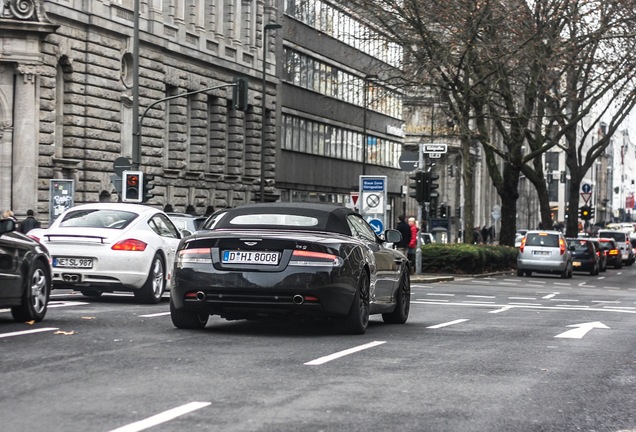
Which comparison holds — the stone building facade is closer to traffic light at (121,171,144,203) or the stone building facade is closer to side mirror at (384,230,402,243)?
traffic light at (121,171,144,203)

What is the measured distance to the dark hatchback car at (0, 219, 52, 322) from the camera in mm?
14820

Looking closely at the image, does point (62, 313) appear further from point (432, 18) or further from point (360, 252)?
point (432, 18)

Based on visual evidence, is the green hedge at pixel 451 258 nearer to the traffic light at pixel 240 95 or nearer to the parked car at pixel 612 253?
the traffic light at pixel 240 95

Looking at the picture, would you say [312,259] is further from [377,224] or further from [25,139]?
[25,139]

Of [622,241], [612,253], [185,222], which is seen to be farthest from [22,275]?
[622,241]

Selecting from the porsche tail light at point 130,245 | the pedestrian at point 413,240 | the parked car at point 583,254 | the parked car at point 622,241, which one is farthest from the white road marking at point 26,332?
the parked car at point 622,241

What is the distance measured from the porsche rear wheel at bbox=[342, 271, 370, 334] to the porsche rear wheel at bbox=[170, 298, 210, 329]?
4.99ft

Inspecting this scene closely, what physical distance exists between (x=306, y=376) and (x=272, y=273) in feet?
12.5

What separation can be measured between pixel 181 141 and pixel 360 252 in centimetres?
3892

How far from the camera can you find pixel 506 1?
43.3 m

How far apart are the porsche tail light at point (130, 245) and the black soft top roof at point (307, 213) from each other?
18.3 ft

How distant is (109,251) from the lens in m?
21.0

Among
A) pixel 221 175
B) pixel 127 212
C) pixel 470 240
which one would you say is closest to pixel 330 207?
pixel 127 212

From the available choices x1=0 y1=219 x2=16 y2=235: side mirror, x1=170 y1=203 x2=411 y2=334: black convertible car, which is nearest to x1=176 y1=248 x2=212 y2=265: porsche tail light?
x1=170 y1=203 x2=411 y2=334: black convertible car
